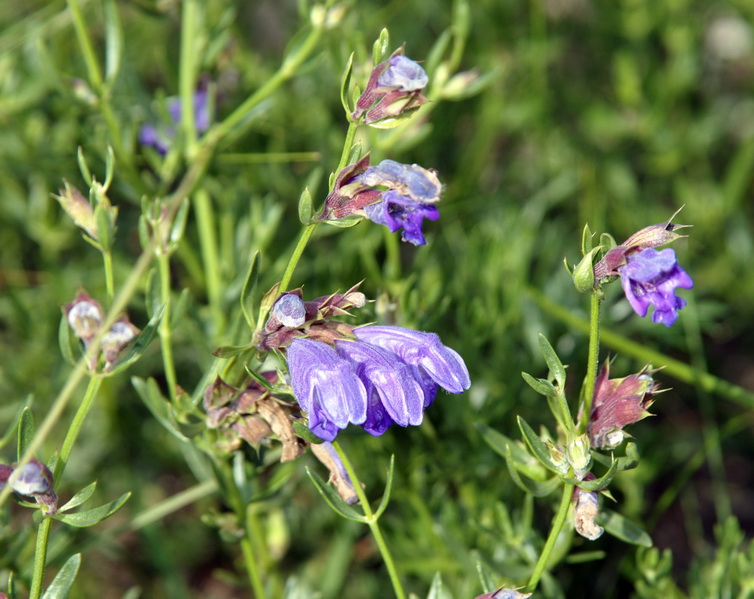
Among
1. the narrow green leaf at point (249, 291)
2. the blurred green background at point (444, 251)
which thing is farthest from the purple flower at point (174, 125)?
the narrow green leaf at point (249, 291)

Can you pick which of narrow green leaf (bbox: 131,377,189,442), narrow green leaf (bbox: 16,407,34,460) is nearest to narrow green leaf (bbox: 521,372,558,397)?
narrow green leaf (bbox: 131,377,189,442)

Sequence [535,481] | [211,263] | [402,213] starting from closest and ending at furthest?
1. [402,213]
2. [535,481]
3. [211,263]

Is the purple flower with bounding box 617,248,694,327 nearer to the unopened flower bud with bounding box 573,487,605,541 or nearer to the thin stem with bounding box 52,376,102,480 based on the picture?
the unopened flower bud with bounding box 573,487,605,541

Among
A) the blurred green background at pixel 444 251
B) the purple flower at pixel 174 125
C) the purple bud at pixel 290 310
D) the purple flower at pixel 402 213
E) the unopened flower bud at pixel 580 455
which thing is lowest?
the blurred green background at pixel 444 251

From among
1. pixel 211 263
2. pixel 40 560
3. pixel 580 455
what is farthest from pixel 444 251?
pixel 40 560

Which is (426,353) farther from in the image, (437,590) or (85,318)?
(85,318)

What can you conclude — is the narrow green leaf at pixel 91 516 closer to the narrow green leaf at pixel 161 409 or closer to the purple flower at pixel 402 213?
the narrow green leaf at pixel 161 409
